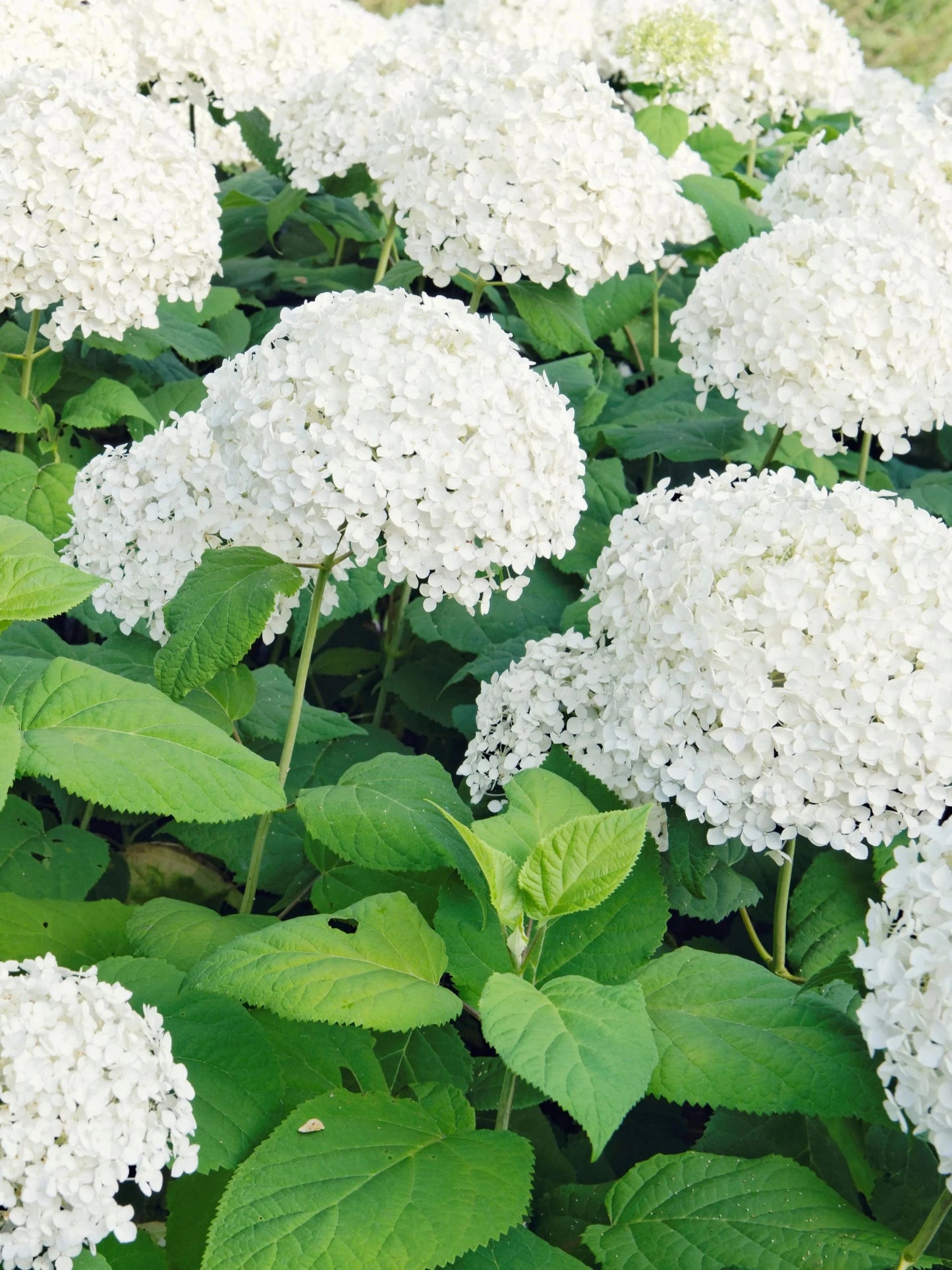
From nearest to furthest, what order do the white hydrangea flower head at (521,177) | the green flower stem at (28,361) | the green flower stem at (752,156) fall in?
the white hydrangea flower head at (521,177), the green flower stem at (28,361), the green flower stem at (752,156)

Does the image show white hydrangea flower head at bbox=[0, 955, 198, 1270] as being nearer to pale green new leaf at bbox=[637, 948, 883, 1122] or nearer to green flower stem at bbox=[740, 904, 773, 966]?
pale green new leaf at bbox=[637, 948, 883, 1122]

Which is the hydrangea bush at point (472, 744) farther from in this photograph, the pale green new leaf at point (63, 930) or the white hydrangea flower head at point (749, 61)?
the white hydrangea flower head at point (749, 61)

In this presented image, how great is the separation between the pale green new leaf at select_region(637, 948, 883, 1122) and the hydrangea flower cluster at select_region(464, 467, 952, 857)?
248 mm

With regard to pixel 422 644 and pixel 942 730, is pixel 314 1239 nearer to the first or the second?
pixel 942 730

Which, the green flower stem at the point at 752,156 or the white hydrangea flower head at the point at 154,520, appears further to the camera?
the green flower stem at the point at 752,156

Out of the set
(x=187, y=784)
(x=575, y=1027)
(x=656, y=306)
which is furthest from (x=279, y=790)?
(x=656, y=306)

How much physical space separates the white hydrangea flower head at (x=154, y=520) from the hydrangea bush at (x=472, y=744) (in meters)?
0.01

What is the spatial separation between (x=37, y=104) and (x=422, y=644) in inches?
65.6

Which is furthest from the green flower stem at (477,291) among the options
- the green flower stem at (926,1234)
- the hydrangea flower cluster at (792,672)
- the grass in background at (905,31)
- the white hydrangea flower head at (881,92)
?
the grass in background at (905,31)

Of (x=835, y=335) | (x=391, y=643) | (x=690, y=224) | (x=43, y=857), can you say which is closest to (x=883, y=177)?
(x=690, y=224)

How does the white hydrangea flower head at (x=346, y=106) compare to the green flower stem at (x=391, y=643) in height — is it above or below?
above

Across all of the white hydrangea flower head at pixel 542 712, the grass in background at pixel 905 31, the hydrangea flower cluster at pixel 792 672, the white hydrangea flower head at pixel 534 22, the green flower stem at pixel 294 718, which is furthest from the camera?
the grass in background at pixel 905 31

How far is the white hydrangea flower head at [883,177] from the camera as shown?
3533 millimetres

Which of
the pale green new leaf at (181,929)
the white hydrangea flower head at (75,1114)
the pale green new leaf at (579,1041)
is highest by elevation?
the pale green new leaf at (579,1041)
